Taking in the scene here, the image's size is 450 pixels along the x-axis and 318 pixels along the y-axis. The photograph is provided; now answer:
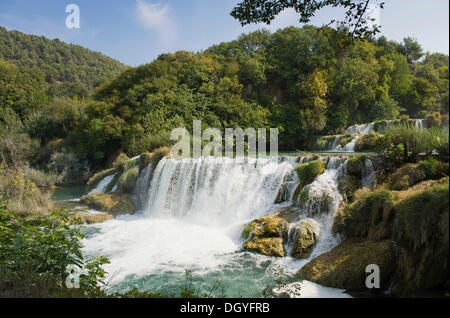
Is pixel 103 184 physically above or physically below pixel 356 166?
below

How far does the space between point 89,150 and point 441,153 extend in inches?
817

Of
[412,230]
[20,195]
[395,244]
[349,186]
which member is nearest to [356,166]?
[349,186]

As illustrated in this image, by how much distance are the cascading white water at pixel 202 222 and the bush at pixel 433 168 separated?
81.1 inches

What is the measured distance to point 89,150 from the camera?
1967 centimetres

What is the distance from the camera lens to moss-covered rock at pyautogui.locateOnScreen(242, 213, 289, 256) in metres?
6.52

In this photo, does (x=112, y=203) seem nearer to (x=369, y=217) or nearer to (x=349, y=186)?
(x=349, y=186)

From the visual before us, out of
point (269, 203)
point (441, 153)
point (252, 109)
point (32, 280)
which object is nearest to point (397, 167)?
point (441, 153)

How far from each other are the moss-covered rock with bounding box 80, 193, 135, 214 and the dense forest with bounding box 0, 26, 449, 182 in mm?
4535

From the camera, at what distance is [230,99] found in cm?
2083

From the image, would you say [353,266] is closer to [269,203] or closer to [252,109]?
[269,203]

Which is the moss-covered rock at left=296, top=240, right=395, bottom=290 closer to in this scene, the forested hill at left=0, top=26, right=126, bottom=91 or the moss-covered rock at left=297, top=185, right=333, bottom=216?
the moss-covered rock at left=297, top=185, right=333, bottom=216

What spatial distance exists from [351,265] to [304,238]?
5.00ft

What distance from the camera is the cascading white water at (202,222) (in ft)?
19.4

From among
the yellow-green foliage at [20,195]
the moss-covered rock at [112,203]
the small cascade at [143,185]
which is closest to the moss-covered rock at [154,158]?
the small cascade at [143,185]
